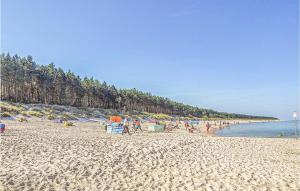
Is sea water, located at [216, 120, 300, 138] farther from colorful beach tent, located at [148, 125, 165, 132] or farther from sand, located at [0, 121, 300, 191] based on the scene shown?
sand, located at [0, 121, 300, 191]

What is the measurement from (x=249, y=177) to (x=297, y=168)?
4.27 metres

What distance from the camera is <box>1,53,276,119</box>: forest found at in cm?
7150

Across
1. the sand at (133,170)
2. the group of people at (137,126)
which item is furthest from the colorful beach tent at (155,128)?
the sand at (133,170)

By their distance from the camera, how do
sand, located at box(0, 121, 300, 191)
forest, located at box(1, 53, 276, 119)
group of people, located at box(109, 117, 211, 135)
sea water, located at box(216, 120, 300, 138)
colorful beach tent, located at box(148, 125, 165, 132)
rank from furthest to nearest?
forest, located at box(1, 53, 276, 119) < sea water, located at box(216, 120, 300, 138) < colorful beach tent, located at box(148, 125, 165, 132) < group of people, located at box(109, 117, 211, 135) < sand, located at box(0, 121, 300, 191)

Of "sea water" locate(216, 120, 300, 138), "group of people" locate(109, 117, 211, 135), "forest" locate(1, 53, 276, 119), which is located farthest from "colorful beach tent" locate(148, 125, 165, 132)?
"forest" locate(1, 53, 276, 119)

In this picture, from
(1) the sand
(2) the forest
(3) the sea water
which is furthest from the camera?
(2) the forest

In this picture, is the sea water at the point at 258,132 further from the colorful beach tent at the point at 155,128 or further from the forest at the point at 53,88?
the forest at the point at 53,88

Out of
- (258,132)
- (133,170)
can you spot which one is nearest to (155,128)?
(258,132)

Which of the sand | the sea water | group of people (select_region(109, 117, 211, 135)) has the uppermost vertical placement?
group of people (select_region(109, 117, 211, 135))

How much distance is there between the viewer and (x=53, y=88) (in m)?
84.1

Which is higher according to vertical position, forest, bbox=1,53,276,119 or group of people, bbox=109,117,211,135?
forest, bbox=1,53,276,119

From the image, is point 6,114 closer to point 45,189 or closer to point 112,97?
point 45,189

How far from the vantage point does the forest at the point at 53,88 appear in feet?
235

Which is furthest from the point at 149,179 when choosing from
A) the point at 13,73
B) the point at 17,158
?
the point at 13,73
